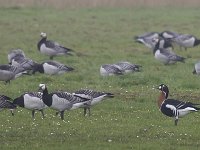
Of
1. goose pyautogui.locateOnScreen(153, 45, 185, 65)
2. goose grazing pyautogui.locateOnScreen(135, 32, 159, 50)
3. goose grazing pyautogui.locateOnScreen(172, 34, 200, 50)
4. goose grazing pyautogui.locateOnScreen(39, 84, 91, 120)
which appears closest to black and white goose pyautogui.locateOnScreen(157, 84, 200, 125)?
goose grazing pyautogui.locateOnScreen(39, 84, 91, 120)

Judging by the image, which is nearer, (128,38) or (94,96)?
(94,96)

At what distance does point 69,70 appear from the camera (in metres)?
25.3

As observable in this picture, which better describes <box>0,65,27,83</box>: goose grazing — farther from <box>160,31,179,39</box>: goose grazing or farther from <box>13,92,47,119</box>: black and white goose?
<box>160,31,179,39</box>: goose grazing

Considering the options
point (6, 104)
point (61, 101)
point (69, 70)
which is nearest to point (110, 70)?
point (69, 70)

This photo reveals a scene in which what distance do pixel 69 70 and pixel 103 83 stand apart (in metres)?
2.62

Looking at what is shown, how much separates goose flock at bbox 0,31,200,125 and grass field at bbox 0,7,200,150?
0.31m

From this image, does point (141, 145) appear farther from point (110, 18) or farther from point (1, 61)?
point (110, 18)

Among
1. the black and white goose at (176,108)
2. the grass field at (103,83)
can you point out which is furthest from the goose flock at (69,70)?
the grass field at (103,83)

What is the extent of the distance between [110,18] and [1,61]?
1826 cm

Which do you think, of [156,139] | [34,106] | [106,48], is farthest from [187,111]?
[106,48]

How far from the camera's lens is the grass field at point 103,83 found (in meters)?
14.4

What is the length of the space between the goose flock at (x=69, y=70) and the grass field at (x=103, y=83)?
31 centimetres

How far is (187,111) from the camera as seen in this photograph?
52.1 feet

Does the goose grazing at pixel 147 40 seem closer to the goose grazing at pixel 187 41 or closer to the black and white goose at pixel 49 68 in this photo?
the goose grazing at pixel 187 41
